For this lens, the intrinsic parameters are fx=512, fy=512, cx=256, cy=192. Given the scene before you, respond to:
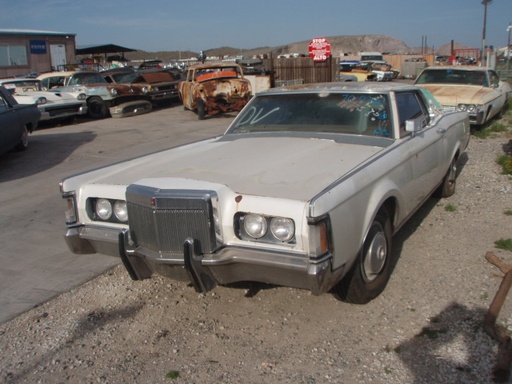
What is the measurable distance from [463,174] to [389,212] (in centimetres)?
412

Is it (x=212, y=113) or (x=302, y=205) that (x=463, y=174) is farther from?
(x=212, y=113)

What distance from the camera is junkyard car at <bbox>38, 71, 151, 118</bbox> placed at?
16016 millimetres

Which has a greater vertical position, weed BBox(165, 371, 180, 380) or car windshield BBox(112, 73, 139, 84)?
car windshield BBox(112, 73, 139, 84)

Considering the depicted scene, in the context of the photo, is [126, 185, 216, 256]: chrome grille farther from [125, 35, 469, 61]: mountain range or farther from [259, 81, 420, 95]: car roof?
[125, 35, 469, 61]: mountain range

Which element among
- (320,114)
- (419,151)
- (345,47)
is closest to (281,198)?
(320,114)

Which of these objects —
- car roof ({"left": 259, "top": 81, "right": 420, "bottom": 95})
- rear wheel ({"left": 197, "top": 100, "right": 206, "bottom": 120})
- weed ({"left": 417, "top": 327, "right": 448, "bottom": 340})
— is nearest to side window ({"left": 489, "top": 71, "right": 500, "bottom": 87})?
car roof ({"left": 259, "top": 81, "right": 420, "bottom": 95})

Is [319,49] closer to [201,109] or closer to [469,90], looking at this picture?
[201,109]

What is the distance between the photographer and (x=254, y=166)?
146 inches

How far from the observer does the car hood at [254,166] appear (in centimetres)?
326

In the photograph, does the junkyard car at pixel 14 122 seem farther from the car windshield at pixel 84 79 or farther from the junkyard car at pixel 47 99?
the car windshield at pixel 84 79

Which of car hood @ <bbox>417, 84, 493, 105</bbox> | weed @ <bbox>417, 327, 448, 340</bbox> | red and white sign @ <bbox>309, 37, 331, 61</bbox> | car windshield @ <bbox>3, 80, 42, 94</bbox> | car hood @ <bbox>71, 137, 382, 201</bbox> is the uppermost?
red and white sign @ <bbox>309, 37, 331, 61</bbox>

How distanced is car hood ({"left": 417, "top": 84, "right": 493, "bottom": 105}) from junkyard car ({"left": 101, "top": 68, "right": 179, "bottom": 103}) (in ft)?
33.7

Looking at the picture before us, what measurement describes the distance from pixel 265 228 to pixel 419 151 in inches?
82.9

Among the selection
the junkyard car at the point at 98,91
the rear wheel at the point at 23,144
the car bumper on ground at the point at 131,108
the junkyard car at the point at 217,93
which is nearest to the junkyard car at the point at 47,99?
the junkyard car at the point at 98,91
